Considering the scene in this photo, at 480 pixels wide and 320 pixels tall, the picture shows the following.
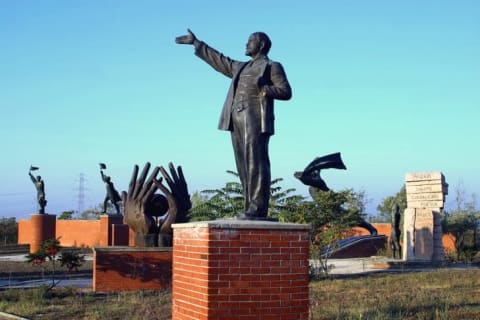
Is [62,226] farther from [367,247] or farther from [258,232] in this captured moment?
[258,232]

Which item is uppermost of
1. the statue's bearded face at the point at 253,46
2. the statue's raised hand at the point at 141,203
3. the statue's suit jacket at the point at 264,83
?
the statue's bearded face at the point at 253,46

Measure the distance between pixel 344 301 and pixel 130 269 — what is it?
5.24 metres

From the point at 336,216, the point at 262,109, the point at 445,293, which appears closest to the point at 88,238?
the point at 336,216

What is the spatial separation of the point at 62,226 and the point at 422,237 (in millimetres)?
22922

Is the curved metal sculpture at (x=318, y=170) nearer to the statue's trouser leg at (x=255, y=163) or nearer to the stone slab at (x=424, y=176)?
the stone slab at (x=424, y=176)

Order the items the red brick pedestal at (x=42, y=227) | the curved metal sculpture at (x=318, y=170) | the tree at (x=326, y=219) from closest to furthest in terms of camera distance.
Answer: the tree at (x=326, y=219) → the curved metal sculpture at (x=318, y=170) → the red brick pedestal at (x=42, y=227)

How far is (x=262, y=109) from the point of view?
649 cm

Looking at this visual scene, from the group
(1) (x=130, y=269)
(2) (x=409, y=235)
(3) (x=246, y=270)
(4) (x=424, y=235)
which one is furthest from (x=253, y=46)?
(2) (x=409, y=235)

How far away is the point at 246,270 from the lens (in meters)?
6.02

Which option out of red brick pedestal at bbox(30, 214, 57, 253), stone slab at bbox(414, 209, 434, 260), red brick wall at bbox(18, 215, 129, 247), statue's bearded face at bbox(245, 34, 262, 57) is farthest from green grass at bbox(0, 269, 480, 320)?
red brick wall at bbox(18, 215, 129, 247)

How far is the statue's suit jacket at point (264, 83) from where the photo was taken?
643cm

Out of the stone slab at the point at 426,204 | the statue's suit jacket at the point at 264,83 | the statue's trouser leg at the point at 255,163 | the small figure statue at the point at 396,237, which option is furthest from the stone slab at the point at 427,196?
the statue's trouser leg at the point at 255,163

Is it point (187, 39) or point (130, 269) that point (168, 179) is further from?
point (187, 39)

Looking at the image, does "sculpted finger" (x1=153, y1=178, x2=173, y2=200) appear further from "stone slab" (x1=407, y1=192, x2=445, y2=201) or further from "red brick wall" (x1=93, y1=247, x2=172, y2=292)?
"stone slab" (x1=407, y1=192, x2=445, y2=201)
